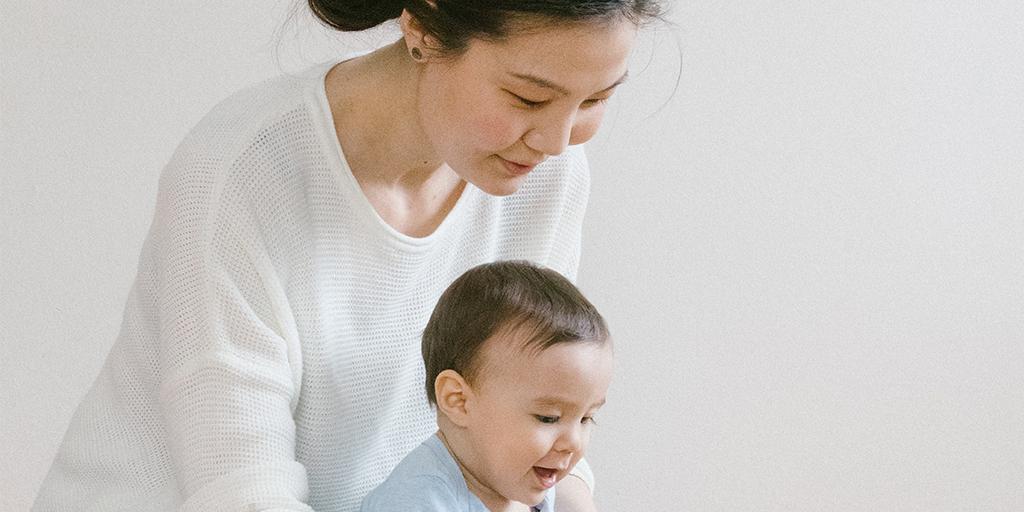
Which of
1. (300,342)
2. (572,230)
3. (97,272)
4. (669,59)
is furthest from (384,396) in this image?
(669,59)

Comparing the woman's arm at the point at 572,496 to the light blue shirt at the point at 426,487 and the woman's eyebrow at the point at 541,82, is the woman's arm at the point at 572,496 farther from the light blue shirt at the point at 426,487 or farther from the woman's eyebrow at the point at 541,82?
the woman's eyebrow at the point at 541,82

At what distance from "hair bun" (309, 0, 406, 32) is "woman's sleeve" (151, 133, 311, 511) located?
186 millimetres

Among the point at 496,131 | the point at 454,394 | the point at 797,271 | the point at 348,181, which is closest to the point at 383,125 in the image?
the point at 348,181

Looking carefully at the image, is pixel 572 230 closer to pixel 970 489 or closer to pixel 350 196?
pixel 350 196

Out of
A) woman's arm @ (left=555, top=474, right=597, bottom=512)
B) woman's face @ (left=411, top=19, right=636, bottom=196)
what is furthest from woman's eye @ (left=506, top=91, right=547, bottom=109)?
woman's arm @ (left=555, top=474, right=597, bottom=512)

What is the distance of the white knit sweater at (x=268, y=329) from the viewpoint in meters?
1.36

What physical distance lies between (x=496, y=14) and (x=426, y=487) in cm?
48

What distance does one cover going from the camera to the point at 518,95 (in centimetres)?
130

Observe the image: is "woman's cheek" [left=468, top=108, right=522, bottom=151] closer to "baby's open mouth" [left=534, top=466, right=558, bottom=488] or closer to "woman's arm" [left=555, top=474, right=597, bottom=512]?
"baby's open mouth" [left=534, top=466, right=558, bottom=488]

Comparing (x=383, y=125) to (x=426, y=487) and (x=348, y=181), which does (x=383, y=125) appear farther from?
(x=426, y=487)

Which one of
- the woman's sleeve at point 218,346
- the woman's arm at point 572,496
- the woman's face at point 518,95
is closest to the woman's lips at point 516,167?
the woman's face at point 518,95

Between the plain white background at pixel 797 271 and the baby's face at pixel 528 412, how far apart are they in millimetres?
870

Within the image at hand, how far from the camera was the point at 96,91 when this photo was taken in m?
2.11

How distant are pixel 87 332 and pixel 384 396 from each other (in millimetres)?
799
